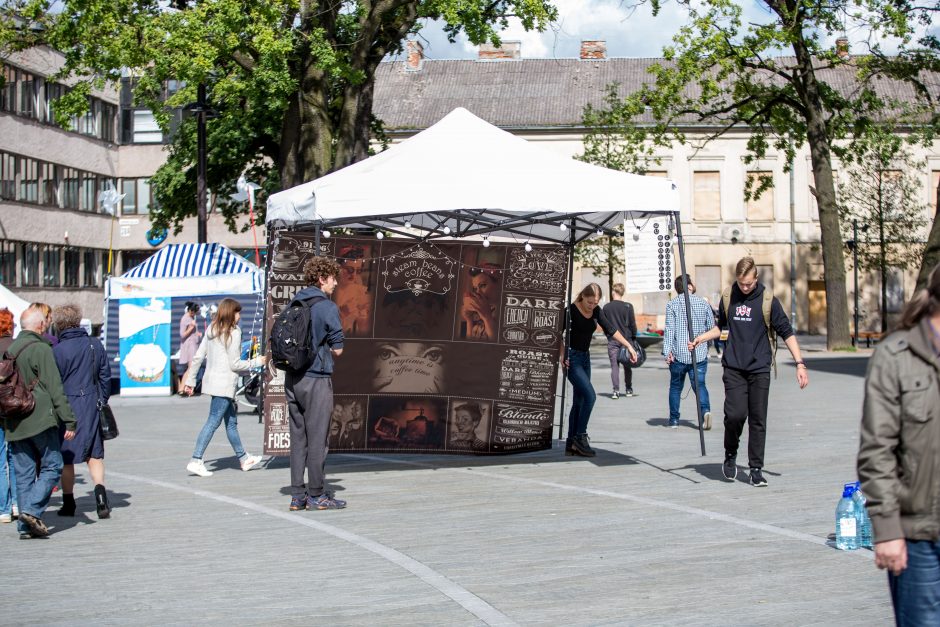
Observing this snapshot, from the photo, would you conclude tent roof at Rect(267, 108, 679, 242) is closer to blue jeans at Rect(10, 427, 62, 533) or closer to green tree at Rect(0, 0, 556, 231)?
blue jeans at Rect(10, 427, 62, 533)

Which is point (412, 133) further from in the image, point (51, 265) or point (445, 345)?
point (445, 345)

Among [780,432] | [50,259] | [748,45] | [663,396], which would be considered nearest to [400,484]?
[780,432]

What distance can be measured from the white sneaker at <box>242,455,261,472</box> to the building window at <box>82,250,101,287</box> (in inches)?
1814

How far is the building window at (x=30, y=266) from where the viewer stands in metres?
50.6

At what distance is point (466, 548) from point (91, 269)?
52.4 meters

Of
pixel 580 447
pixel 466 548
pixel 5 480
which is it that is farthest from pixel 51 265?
pixel 466 548

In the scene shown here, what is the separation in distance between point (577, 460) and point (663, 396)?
30.9 feet

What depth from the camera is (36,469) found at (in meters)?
9.09

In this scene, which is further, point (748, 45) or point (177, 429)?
point (748, 45)

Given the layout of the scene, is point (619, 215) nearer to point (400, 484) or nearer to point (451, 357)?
point (451, 357)

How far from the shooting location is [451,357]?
1288 centimetres

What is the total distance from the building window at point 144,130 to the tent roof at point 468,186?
50.2 m

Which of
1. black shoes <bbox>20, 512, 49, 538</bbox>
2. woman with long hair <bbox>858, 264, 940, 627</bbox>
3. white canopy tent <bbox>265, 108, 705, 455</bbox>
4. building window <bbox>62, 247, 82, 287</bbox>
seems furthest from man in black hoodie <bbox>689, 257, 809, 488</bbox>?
building window <bbox>62, 247, 82, 287</bbox>

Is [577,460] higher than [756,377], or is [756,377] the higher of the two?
A: [756,377]
